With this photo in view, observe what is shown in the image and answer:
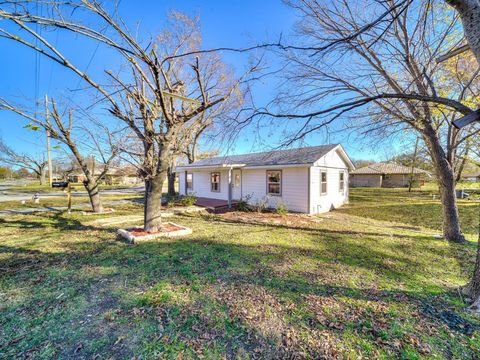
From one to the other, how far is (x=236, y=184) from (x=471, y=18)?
11512 millimetres

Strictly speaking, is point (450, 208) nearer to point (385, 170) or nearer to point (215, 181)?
point (215, 181)

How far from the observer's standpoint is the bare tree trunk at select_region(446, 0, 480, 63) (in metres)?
2.56

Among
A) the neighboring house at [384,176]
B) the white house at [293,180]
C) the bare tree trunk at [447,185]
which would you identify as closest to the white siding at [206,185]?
the white house at [293,180]

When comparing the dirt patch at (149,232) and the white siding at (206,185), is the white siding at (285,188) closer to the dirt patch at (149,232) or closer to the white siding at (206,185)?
the white siding at (206,185)

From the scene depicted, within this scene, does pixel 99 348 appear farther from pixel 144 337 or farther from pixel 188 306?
pixel 188 306

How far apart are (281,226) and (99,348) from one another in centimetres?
638

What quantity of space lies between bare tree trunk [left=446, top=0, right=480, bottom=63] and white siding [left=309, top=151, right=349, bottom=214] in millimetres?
7319

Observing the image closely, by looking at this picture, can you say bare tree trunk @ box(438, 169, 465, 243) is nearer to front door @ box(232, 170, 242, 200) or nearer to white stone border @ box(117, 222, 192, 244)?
white stone border @ box(117, 222, 192, 244)

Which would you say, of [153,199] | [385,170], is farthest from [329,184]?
[385,170]

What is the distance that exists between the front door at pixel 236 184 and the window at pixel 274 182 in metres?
2.17

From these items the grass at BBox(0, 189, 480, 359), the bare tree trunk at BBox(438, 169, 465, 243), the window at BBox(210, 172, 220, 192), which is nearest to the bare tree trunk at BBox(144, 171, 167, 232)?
the grass at BBox(0, 189, 480, 359)

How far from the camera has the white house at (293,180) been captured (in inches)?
404

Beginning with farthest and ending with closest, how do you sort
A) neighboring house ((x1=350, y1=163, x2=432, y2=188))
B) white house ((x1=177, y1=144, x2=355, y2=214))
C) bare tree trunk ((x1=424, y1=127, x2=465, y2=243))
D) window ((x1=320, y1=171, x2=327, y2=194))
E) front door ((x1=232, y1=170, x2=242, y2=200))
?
neighboring house ((x1=350, y1=163, x2=432, y2=188)) < front door ((x1=232, y1=170, x2=242, y2=200)) < window ((x1=320, y1=171, x2=327, y2=194)) < white house ((x1=177, y1=144, x2=355, y2=214)) < bare tree trunk ((x1=424, y1=127, x2=465, y2=243))

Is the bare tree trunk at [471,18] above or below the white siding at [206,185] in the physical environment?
above
